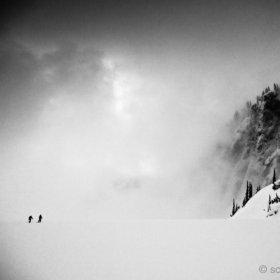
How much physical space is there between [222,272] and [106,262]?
8364mm

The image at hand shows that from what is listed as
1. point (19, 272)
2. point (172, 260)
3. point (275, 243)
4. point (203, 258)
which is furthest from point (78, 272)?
point (275, 243)

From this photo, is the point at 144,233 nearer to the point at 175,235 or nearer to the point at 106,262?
the point at 175,235

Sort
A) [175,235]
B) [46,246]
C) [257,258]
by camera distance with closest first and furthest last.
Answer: [257,258] → [46,246] → [175,235]

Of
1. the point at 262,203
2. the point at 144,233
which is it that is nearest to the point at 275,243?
the point at 144,233

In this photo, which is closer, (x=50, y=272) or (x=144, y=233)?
(x=50, y=272)

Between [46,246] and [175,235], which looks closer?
[46,246]

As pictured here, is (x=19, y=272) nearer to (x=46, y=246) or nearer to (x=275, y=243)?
(x=46, y=246)

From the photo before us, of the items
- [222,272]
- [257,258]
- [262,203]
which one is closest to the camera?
[222,272]

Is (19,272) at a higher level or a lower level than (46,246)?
lower

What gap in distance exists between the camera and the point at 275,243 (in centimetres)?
2130

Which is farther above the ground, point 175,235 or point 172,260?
point 175,235

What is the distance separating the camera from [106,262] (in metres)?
20.5

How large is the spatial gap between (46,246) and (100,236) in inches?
224

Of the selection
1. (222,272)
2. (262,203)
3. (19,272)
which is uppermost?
(262,203)
